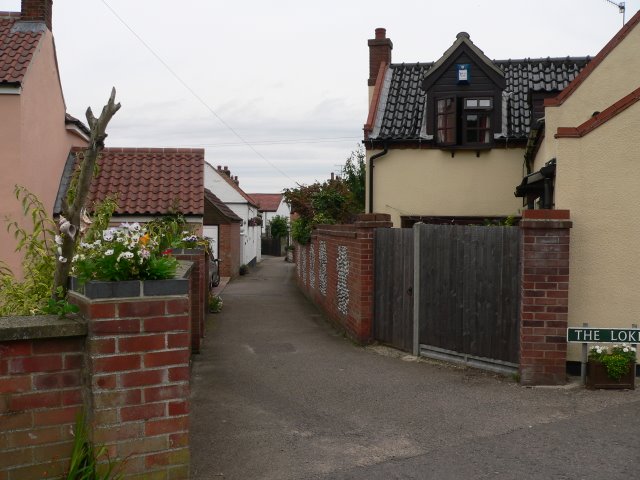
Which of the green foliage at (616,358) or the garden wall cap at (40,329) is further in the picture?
the green foliage at (616,358)

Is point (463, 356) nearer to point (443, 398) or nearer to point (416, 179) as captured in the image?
point (443, 398)

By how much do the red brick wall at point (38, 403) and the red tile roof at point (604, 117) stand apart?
19.3 ft

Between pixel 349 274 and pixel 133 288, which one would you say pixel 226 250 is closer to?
pixel 349 274

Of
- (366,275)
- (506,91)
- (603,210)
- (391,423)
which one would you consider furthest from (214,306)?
(603,210)

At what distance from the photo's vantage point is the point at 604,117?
7.21 m

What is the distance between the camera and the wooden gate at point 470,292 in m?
7.72

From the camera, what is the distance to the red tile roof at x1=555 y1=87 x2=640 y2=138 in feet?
23.3

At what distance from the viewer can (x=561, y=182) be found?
24.5ft

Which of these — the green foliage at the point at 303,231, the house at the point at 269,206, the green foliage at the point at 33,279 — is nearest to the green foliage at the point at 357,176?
the green foliage at the point at 303,231

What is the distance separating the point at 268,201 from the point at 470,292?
66081 millimetres

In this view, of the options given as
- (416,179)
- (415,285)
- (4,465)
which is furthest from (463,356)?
(416,179)

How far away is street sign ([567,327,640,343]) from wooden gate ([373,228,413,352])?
8.56 feet

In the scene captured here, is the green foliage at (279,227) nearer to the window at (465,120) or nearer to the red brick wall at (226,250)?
the red brick wall at (226,250)

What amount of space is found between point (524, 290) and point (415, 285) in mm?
1978
